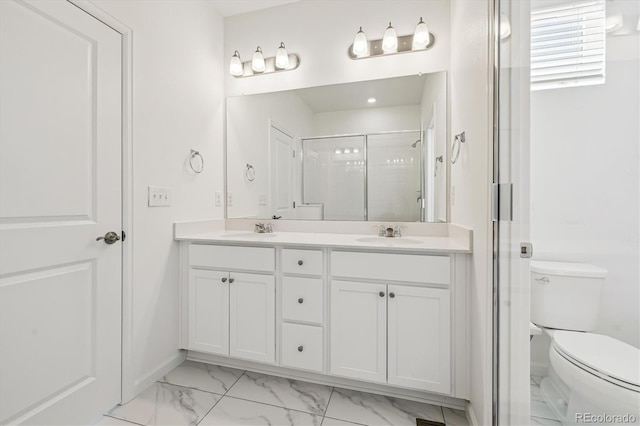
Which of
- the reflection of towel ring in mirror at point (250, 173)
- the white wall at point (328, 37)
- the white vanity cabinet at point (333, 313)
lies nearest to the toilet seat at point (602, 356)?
the white vanity cabinet at point (333, 313)

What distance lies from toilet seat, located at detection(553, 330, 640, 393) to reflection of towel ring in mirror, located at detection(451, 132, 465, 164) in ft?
3.31

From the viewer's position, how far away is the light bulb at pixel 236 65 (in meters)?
2.31

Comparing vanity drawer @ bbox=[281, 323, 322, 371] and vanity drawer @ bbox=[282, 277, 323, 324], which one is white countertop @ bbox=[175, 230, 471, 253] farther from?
vanity drawer @ bbox=[281, 323, 322, 371]

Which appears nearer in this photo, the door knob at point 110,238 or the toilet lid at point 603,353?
the toilet lid at point 603,353

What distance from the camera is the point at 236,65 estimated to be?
2316 millimetres

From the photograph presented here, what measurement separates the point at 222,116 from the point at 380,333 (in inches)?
81.2

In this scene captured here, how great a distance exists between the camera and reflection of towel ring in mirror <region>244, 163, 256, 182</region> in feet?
→ 7.80

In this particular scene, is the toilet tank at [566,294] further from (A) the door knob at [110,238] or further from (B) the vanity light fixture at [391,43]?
(A) the door knob at [110,238]

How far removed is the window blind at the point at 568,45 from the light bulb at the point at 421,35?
122 centimetres

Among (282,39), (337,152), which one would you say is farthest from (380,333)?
(282,39)

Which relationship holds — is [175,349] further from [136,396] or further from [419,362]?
[419,362]

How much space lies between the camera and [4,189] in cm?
107

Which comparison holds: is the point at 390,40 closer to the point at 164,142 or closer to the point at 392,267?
the point at 392,267

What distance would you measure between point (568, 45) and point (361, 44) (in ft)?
5.10
